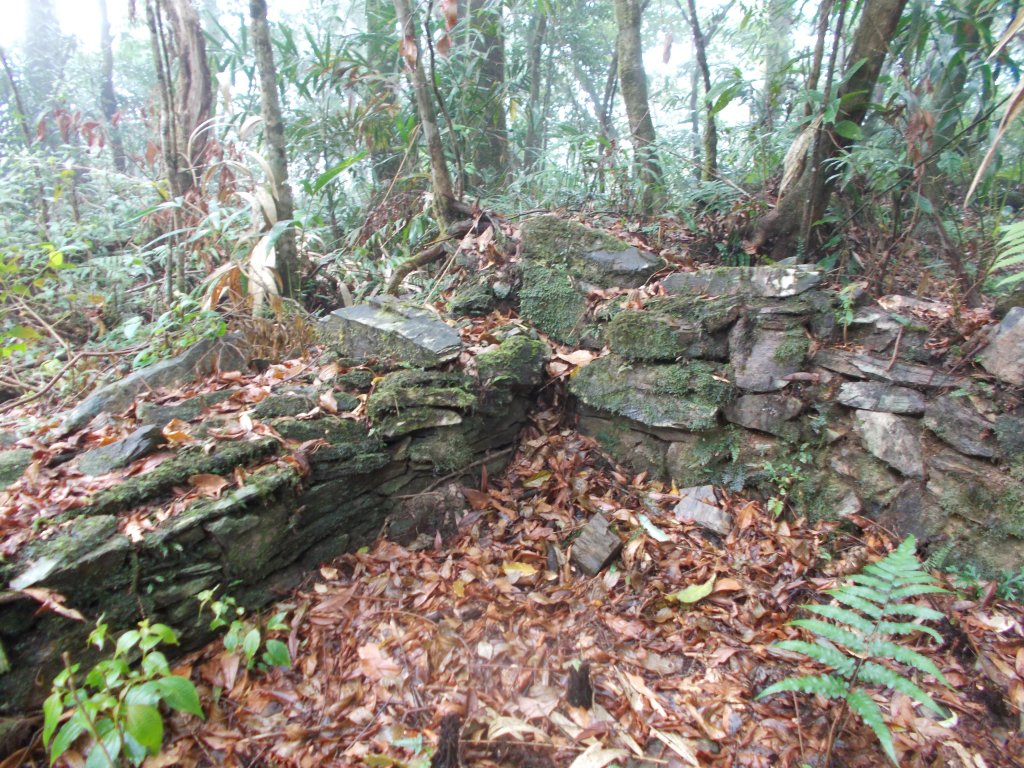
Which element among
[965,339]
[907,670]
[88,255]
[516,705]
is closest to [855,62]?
[965,339]

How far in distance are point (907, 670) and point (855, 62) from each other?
3.43 m

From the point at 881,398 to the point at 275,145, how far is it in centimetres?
437

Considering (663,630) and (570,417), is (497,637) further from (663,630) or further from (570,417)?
(570,417)

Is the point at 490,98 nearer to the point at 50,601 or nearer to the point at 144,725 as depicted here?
the point at 50,601

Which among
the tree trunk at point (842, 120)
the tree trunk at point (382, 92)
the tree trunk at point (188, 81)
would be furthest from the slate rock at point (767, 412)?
the tree trunk at point (188, 81)

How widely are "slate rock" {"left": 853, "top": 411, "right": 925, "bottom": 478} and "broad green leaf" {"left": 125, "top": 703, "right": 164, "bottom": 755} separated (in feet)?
10.5

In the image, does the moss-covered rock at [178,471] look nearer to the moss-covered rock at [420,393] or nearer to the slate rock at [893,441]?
the moss-covered rock at [420,393]

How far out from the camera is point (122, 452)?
2551 mm

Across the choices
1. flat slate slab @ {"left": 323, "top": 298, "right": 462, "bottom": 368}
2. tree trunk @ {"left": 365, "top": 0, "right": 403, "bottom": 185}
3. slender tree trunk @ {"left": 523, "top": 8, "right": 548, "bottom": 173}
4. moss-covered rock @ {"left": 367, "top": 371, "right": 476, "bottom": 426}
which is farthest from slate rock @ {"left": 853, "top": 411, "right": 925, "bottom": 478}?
slender tree trunk @ {"left": 523, "top": 8, "right": 548, "bottom": 173}

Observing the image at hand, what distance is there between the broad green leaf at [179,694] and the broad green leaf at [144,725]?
0.06 meters

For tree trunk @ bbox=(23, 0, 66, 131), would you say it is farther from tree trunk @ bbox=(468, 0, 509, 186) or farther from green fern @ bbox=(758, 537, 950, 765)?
green fern @ bbox=(758, 537, 950, 765)

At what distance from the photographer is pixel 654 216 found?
4398 mm

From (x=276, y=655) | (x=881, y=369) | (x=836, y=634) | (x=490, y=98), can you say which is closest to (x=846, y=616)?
(x=836, y=634)

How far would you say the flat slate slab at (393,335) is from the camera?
3.24 meters
